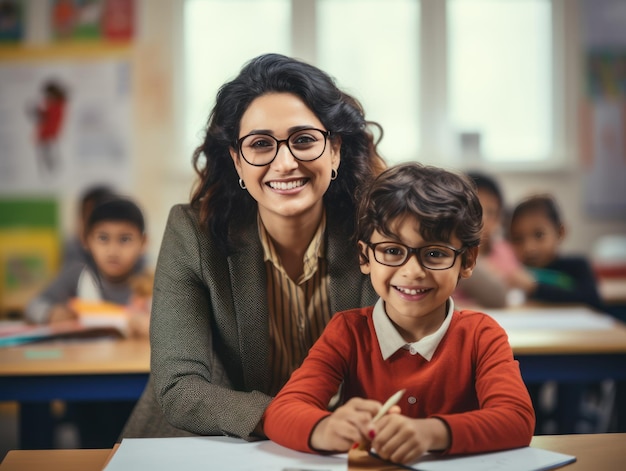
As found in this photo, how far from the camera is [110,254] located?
9.20 ft

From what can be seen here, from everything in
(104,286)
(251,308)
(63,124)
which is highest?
(63,124)

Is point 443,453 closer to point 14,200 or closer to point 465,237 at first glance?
point 465,237

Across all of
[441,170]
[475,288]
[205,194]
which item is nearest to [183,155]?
[475,288]

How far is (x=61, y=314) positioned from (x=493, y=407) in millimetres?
1978

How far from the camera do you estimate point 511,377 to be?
1055 millimetres

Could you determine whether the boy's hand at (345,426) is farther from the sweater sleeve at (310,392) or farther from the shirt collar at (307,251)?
the shirt collar at (307,251)

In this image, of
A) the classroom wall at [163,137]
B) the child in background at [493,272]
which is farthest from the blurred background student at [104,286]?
the classroom wall at [163,137]

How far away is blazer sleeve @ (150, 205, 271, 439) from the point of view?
116 cm

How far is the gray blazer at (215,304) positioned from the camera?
4.17ft

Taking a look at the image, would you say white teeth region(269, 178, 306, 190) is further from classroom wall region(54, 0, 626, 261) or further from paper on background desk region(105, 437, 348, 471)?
classroom wall region(54, 0, 626, 261)

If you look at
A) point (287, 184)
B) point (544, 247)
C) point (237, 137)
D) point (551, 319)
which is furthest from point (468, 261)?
point (544, 247)

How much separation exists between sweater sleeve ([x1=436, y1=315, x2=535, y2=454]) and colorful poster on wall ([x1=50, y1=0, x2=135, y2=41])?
15.2 feet

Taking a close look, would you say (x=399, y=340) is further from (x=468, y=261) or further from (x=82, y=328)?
(x=82, y=328)

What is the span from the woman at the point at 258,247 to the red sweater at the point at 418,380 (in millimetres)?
89
